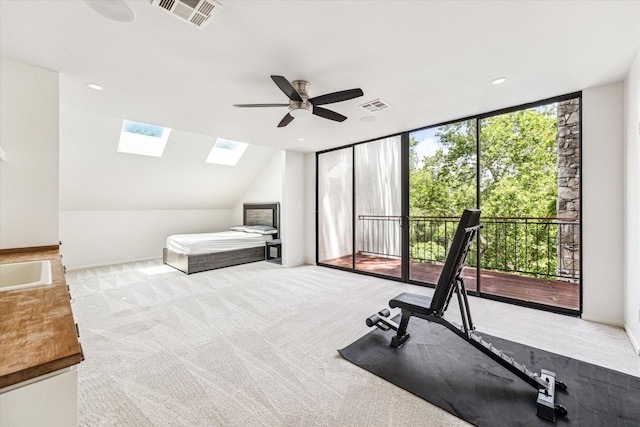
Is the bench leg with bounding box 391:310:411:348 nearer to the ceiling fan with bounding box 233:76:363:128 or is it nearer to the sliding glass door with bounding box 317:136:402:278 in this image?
the ceiling fan with bounding box 233:76:363:128

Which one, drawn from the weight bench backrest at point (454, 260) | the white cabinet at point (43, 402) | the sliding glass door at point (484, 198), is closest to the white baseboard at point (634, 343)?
the sliding glass door at point (484, 198)

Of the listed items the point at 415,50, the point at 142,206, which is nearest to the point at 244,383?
the point at 415,50

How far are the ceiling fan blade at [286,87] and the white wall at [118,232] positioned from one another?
218 inches

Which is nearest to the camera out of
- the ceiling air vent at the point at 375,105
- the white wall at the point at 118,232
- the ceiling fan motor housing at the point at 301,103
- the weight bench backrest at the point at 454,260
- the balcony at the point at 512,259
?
the weight bench backrest at the point at 454,260

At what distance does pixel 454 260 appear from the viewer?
198 centimetres

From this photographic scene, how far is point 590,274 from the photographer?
110 inches

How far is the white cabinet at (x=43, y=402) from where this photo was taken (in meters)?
0.61

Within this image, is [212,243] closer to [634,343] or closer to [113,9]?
[113,9]

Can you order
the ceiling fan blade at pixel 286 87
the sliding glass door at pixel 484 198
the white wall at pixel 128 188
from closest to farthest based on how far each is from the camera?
the ceiling fan blade at pixel 286 87 < the sliding glass door at pixel 484 198 < the white wall at pixel 128 188

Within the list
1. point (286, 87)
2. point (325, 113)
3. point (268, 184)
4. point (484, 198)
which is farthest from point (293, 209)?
point (484, 198)

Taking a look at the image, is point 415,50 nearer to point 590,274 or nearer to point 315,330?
point 315,330

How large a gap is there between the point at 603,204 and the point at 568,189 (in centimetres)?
186

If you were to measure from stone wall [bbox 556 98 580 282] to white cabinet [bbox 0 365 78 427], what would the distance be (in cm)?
559

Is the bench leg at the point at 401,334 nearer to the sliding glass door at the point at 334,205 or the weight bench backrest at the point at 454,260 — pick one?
the weight bench backrest at the point at 454,260
